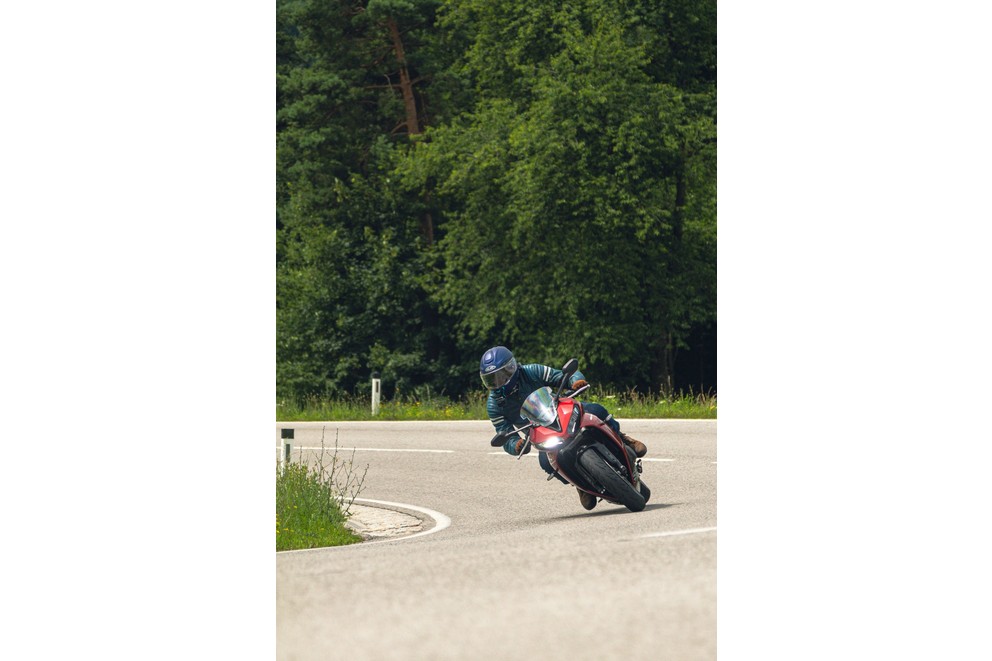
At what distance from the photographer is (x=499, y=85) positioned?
1090 inches

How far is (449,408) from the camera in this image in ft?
76.9

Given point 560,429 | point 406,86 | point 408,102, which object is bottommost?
point 560,429

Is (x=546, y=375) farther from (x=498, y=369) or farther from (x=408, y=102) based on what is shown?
(x=408, y=102)

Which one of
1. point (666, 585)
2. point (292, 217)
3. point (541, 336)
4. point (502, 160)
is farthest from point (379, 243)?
point (666, 585)

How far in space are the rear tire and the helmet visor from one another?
102 centimetres

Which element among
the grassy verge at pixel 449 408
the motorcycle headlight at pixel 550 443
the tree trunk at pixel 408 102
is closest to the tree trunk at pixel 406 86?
the tree trunk at pixel 408 102

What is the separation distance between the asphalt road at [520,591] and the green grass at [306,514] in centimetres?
100

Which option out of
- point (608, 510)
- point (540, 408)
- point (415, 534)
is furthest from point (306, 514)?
point (608, 510)

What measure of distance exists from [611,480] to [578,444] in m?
0.49

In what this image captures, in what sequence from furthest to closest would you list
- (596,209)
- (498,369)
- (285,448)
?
1. (596,209)
2. (285,448)
3. (498,369)

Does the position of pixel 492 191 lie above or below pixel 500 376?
above

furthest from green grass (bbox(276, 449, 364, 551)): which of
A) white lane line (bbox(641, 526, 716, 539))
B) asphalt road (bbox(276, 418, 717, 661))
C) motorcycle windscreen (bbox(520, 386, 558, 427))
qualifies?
white lane line (bbox(641, 526, 716, 539))

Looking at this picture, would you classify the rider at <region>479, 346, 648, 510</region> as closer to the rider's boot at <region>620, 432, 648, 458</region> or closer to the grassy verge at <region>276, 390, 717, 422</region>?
the rider's boot at <region>620, 432, 648, 458</region>

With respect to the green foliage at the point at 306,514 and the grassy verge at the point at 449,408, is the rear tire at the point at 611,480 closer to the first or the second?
the green foliage at the point at 306,514
